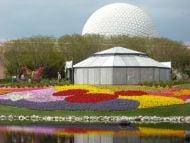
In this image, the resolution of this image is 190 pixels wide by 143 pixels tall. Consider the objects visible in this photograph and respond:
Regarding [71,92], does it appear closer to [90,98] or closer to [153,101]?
[90,98]

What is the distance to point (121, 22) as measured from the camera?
10150cm

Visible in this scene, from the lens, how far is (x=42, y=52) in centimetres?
8412

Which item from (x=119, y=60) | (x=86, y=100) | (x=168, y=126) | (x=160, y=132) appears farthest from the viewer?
(x=119, y=60)

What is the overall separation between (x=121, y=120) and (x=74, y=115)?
3368mm

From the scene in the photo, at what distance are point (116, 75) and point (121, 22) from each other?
51165mm

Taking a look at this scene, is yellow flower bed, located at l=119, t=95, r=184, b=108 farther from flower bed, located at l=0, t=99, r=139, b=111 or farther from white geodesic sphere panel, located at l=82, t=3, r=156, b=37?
white geodesic sphere panel, located at l=82, t=3, r=156, b=37

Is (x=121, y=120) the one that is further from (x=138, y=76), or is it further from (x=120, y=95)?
(x=138, y=76)

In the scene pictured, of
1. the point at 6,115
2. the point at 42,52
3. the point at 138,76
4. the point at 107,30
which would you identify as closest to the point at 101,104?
the point at 6,115

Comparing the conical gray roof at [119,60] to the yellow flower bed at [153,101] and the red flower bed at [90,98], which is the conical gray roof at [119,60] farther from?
the yellow flower bed at [153,101]

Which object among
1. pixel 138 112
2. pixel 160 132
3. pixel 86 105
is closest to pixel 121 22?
pixel 86 105

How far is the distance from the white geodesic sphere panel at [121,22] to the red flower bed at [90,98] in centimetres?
6155

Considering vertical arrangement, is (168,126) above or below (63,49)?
below

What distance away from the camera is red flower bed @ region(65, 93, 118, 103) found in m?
36.7

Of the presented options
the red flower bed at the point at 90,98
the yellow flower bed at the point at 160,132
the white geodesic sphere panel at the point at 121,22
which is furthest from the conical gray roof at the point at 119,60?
the white geodesic sphere panel at the point at 121,22
